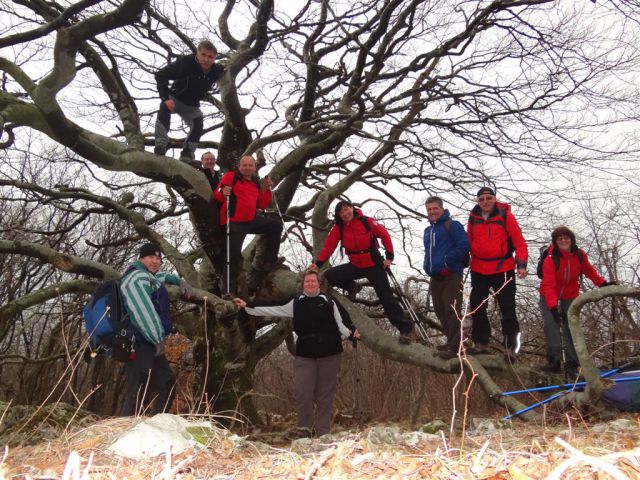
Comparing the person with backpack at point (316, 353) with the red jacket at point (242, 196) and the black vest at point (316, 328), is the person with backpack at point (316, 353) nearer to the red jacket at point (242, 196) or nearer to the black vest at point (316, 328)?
the black vest at point (316, 328)

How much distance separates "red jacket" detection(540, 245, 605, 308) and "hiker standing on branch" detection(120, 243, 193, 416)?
13.3 ft

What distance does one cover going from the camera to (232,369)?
7105 mm

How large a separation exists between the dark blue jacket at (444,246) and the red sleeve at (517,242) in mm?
472

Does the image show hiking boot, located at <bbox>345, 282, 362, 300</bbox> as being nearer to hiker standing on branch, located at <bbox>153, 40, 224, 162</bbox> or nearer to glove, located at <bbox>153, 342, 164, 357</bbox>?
glove, located at <bbox>153, 342, 164, 357</bbox>

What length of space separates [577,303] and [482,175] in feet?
12.3

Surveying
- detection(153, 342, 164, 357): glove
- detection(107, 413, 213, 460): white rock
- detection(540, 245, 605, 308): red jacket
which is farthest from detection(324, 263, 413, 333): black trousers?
detection(107, 413, 213, 460): white rock

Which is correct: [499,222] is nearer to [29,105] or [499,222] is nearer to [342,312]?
[342,312]

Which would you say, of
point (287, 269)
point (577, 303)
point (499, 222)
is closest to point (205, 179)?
point (287, 269)

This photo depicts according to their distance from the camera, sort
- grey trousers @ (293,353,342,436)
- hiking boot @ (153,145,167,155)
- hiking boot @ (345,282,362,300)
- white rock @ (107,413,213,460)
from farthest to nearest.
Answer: hiking boot @ (345,282,362,300), hiking boot @ (153,145,167,155), grey trousers @ (293,353,342,436), white rock @ (107,413,213,460)

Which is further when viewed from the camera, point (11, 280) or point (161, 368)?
point (11, 280)

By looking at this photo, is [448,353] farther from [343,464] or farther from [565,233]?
[343,464]

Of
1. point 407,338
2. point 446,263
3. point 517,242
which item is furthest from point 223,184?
point 517,242

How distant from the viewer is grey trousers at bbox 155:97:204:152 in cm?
638

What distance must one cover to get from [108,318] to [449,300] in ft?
11.6
